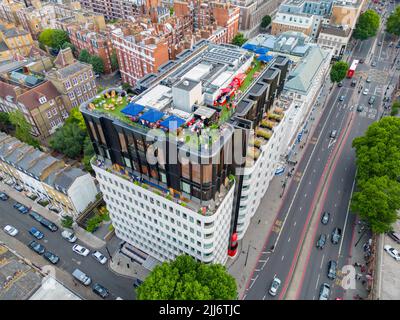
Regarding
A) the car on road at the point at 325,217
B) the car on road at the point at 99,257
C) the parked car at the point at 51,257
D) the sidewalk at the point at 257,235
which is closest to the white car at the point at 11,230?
the parked car at the point at 51,257

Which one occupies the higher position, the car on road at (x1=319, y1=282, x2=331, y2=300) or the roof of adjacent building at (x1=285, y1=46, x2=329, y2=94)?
the roof of adjacent building at (x1=285, y1=46, x2=329, y2=94)

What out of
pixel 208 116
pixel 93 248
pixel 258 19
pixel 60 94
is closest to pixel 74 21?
pixel 60 94

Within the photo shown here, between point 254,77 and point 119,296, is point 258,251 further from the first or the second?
point 254,77

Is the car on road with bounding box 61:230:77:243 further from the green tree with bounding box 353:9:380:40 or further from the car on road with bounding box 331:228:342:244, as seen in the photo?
the green tree with bounding box 353:9:380:40

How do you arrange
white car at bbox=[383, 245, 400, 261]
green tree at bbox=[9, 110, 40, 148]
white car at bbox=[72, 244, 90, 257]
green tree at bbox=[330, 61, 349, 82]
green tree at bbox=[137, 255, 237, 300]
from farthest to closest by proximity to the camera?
green tree at bbox=[330, 61, 349, 82] < green tree at bbox=[9, 110, 40, 148] < white car at bbox=[72, 244, 90, 257] < white car at bbox=[383, 245, 400, 261] < green tree at bbox=[137, 255, 237, 300]

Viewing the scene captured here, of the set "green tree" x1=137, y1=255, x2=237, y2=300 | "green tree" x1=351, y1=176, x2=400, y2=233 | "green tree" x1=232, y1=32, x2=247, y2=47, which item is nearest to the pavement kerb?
"green tree" x1=351, y1=176, x2=400, y2=233

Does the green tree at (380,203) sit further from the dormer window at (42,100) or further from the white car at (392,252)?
the dormer window at (42,100)
